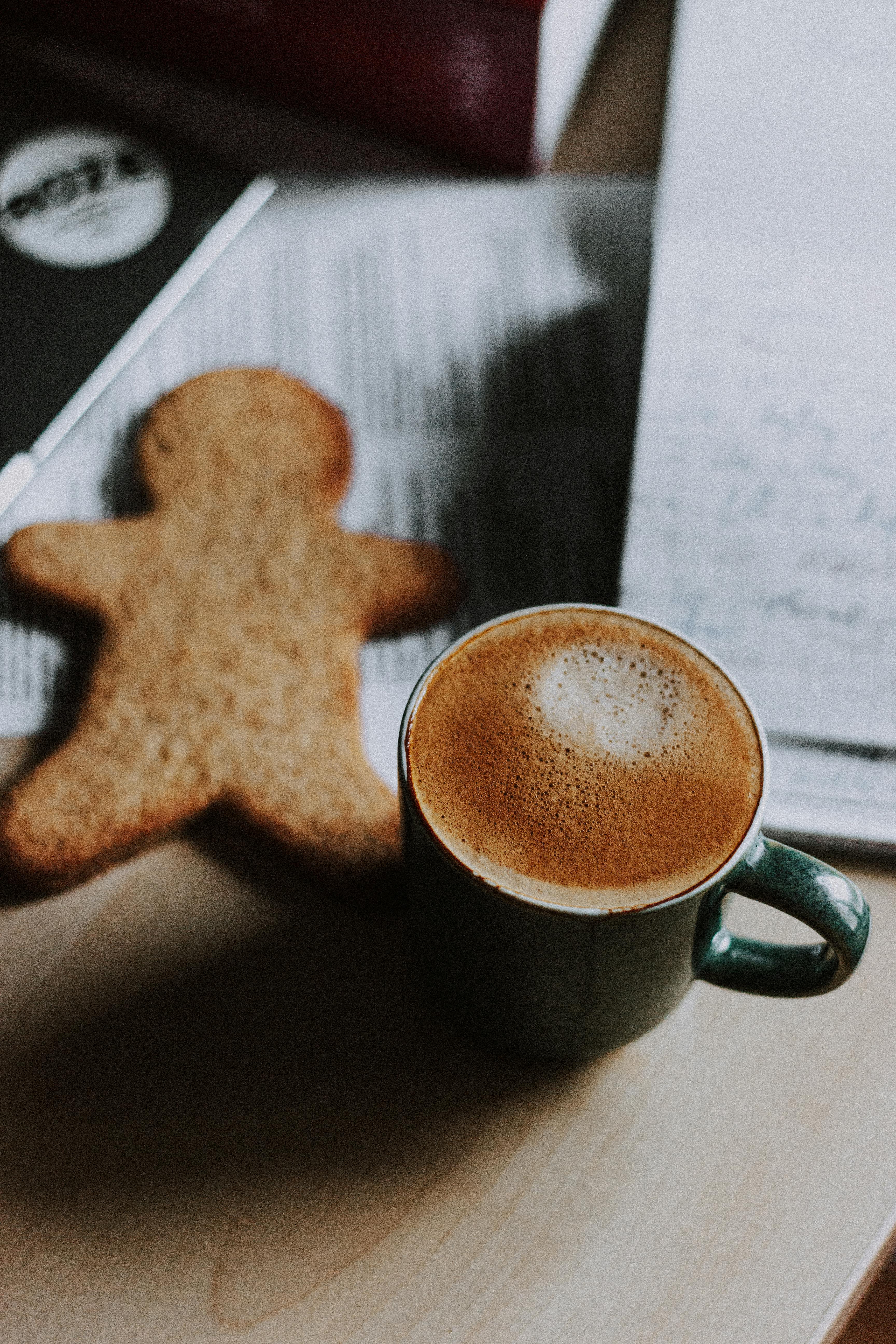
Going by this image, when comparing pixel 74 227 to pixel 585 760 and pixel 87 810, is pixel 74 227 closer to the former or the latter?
pixel 87 810

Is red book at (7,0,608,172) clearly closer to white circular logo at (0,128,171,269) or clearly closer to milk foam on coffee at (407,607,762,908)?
white circular logo at (0,128,171,269)

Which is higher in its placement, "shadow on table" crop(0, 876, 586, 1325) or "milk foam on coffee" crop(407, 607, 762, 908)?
"milk foam on coffee" crop(407, 607, 762, 908)

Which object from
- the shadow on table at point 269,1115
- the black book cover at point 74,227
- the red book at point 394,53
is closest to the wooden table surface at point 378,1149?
the shadow on table at point 269,1115

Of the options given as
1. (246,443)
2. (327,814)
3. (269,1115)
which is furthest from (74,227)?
(269,1115)

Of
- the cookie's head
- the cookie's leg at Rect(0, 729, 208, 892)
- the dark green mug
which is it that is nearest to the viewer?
the dark green mug

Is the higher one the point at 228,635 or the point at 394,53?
the point at 394,53

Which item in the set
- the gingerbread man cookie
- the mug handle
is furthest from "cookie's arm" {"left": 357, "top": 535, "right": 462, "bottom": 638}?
the mug handle

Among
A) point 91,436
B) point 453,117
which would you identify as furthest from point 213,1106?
point 453,117

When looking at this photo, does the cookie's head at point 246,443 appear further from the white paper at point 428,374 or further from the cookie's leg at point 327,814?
the cookie's leg at point 327,814
